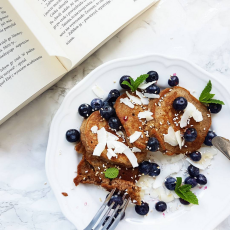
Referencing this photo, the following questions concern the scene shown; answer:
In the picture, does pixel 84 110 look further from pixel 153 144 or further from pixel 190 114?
pixel 190 114

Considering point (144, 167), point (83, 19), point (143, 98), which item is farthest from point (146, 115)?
point (83, 19)

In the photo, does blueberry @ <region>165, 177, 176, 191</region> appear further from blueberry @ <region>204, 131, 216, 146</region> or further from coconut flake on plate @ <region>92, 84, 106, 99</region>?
coconut flake on plate @ <region>92, 84, 106, 99</region>

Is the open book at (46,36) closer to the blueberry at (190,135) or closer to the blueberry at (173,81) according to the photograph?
the blueberry at (173,81)

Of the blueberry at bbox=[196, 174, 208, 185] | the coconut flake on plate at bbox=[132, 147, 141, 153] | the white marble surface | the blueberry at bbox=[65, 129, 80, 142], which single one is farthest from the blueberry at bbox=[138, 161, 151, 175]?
the white marble surface

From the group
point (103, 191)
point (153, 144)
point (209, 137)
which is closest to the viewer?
point (153, 144)

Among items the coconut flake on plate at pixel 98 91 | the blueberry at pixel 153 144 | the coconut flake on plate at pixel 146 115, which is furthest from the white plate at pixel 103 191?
the blueberry at pixel 153 144

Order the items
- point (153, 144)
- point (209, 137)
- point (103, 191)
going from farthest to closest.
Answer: point (103, 191)
point (209, 137)
point (153, 144)
